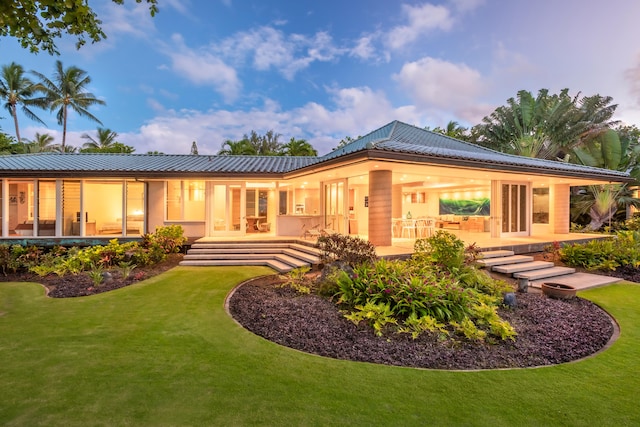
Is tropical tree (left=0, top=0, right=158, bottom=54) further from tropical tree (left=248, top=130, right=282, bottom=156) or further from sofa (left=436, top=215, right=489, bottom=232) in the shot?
tropical tree (left=248, top=130, right=282, bottom=156)

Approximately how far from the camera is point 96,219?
13656mm

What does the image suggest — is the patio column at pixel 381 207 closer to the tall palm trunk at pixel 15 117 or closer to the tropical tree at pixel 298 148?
the tropical tree at pixel 298 148

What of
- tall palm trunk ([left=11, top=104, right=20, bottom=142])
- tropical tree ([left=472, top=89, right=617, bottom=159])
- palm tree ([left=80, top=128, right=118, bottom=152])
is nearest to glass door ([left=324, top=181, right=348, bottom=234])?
tropical tree ([left=472, top=89, right=617, bottom=159])

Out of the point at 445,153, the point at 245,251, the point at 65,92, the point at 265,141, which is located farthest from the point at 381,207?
the point at 65,92

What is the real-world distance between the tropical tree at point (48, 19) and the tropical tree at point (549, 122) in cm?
2684

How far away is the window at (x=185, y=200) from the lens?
45.9ft

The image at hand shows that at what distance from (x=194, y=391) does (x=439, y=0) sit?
14.1 meters

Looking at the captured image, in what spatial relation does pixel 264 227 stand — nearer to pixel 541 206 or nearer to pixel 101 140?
pixel 541 206

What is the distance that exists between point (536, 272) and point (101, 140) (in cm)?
4236

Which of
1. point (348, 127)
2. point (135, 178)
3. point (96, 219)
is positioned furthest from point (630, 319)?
point (348, 127)

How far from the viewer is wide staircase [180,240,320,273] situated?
1012 centimetres

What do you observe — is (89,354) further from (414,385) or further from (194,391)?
(414,385)

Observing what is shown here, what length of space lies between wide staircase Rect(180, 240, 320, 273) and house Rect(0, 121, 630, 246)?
180 centimetres

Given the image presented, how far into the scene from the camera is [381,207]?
1076 cm
